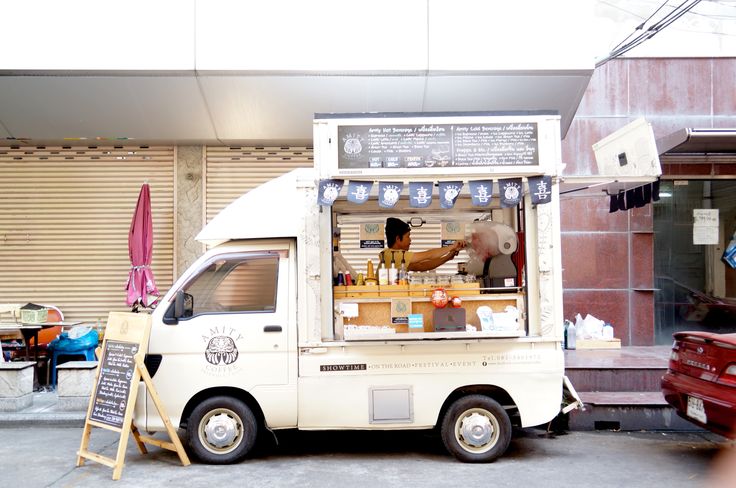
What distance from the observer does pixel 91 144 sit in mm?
10375

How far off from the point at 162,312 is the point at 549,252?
379 cm

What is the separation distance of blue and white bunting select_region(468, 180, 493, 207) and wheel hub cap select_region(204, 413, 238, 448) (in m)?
3.13

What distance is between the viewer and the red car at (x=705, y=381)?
546cm

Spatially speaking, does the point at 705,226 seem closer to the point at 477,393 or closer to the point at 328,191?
the point at 477,393

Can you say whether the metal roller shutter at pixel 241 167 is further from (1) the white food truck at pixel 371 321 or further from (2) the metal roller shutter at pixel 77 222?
(1) the white food truck at pixel 371 321

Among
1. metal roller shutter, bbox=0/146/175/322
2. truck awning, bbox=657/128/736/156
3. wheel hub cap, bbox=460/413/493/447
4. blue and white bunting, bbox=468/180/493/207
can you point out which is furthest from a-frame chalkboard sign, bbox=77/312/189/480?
truck awning, bbox=657/128/736/156

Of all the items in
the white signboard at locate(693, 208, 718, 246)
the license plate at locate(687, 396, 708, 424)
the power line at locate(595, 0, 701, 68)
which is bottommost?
the license plate at locate(687, 396, 708, 424)

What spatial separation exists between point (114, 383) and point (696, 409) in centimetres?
548

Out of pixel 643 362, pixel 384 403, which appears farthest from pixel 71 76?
pixel 643 362

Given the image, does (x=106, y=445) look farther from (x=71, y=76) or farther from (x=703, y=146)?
(x=703, y=146)

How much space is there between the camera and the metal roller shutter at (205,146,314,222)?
34.2ft

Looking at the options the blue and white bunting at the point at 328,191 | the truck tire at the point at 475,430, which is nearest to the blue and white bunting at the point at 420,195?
the blue and white bunting at the point at 328,191

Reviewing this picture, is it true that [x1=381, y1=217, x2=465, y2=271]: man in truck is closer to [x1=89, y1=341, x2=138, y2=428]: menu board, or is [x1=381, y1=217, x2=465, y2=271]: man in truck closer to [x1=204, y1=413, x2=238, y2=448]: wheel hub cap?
[x1=204, y1=413, x2=238, y2=448]: wheel hub cap

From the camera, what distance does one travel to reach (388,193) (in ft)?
18.9
